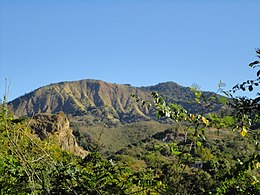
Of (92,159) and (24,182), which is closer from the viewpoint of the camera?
(24,182)

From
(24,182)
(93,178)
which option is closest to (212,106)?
(93,178)

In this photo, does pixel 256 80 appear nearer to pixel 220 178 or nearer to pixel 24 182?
pixel 220 178

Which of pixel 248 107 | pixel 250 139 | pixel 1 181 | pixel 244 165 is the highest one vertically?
pixel 248 107

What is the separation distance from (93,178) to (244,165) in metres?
1.35

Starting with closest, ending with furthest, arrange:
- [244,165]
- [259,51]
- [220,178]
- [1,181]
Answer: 1. [259,51]
2. [244,165]
3. [220,178]
4. [1,181]

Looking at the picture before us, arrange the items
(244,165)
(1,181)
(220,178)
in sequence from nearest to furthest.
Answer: (244,165)
(220,178)
(1,181)

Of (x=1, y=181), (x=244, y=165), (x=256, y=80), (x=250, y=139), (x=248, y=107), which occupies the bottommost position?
(x=1, y=181)

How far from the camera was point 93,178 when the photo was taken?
365 cm

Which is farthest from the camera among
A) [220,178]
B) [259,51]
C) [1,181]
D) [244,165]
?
[1,181]

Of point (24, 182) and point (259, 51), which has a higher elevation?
point (259, 51)

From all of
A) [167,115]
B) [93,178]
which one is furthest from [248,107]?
[93,178]

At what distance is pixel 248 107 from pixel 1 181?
250cm

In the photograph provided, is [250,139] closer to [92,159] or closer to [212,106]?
[212,106]

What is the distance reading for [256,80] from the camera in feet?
11.0
